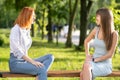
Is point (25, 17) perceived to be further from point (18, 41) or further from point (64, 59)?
point (64, 59)

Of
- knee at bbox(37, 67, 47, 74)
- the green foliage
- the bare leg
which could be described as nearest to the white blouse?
knee at bbox(37, 67, 47, 74)

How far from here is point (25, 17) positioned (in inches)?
317

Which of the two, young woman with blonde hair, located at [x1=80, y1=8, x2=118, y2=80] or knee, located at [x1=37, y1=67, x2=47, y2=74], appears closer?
young woman with blonde hair, located at [x1=80, y1=8, x2=118, y2=80]

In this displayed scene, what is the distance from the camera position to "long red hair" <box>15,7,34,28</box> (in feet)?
26.5

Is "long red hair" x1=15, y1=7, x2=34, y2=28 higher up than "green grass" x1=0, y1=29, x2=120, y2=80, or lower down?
higher up

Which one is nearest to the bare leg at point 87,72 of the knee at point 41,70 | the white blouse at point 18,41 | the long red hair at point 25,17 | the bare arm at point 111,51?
the bare arm at point 111,51

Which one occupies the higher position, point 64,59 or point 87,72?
point 87,72

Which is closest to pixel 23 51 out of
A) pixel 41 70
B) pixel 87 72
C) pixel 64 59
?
pixel 41 70

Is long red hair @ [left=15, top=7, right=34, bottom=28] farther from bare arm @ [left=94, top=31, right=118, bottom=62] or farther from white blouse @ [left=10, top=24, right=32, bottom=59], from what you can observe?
bare arm @ [left=94, top=31, right=118, bottom=62]

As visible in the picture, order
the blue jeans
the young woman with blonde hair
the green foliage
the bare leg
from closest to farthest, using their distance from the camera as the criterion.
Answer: the bare leg → the young woman with blonde hair → the blue jeans → the green foliage

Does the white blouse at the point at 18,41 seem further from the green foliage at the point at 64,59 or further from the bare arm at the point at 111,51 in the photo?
the green foliage at the point at 64,59

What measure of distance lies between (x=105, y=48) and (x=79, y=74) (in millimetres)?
765

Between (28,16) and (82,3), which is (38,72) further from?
(82,3)

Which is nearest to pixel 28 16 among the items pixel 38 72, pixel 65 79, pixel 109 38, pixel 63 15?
pixel 38 72
